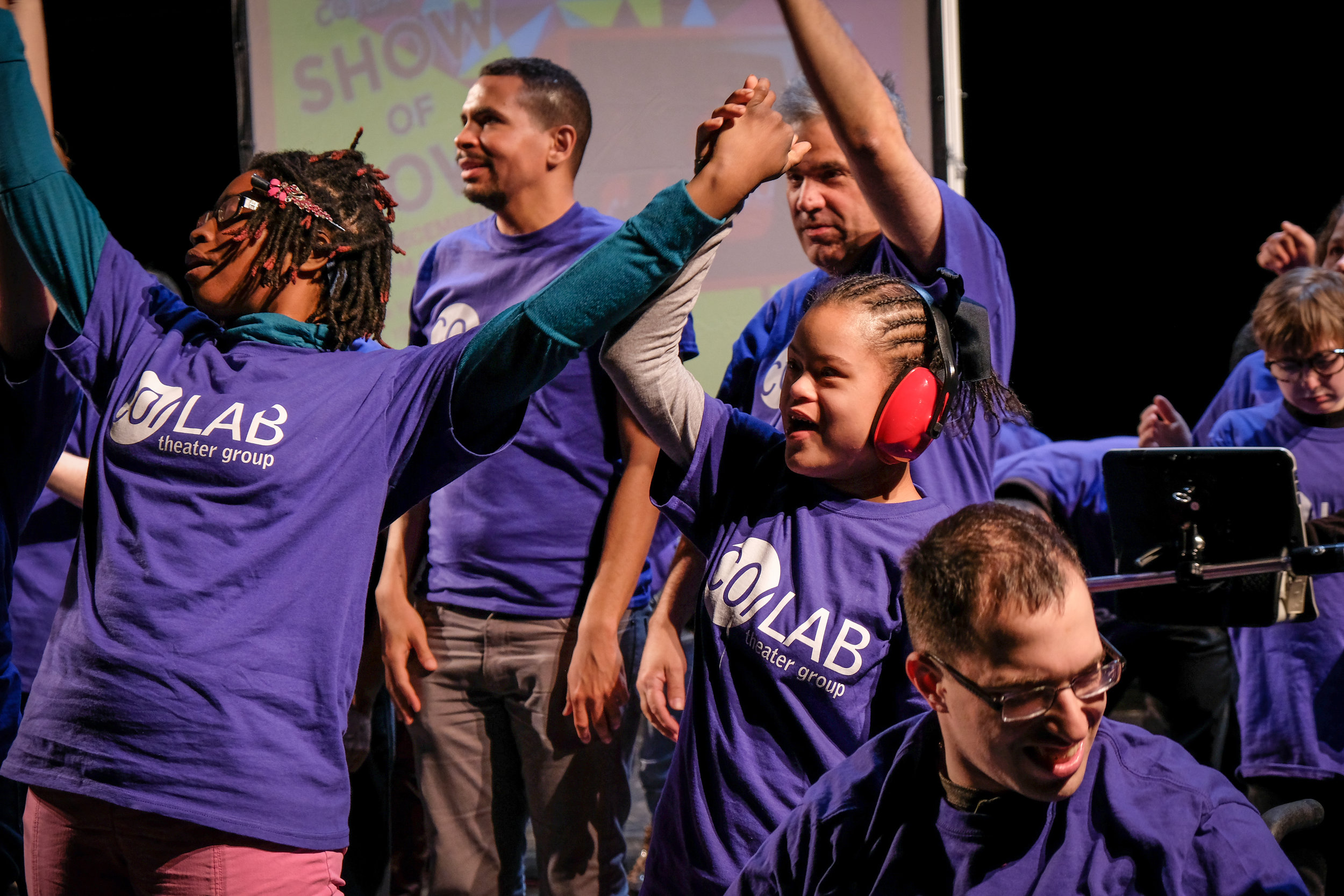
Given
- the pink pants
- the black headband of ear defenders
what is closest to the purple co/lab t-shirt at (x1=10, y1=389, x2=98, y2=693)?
the pink pants

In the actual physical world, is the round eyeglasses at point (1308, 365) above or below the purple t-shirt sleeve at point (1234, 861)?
above

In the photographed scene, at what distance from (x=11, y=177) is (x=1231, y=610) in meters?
1.84

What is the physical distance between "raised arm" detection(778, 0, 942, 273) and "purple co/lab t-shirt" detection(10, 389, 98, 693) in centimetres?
168

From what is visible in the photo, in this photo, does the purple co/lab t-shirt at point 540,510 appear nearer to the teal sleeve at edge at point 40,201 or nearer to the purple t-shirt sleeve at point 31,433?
the purple t-shirt sleeve at point 31,433

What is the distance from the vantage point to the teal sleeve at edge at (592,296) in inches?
54.8

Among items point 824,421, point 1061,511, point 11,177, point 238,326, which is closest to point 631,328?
point 824,421

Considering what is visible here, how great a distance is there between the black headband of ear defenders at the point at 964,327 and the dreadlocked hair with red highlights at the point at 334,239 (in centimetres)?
82

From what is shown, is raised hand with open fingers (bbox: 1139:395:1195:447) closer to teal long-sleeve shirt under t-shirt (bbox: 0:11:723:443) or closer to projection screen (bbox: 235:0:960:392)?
projection screen (bbox: 235:0:960:392)

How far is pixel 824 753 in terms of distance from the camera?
1470 millimetres

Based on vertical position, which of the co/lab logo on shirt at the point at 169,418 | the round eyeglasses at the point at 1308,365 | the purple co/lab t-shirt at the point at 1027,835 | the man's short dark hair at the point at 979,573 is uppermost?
the co/lab logo on shirt at the point at 169,418

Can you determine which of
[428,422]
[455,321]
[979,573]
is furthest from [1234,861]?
[455,321]

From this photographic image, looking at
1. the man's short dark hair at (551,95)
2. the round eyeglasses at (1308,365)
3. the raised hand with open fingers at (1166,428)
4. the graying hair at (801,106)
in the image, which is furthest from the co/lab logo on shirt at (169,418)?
the raised hand with open fingers at (1166,428)

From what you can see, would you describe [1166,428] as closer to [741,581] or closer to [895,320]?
[895,320]

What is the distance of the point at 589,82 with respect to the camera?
386cm
